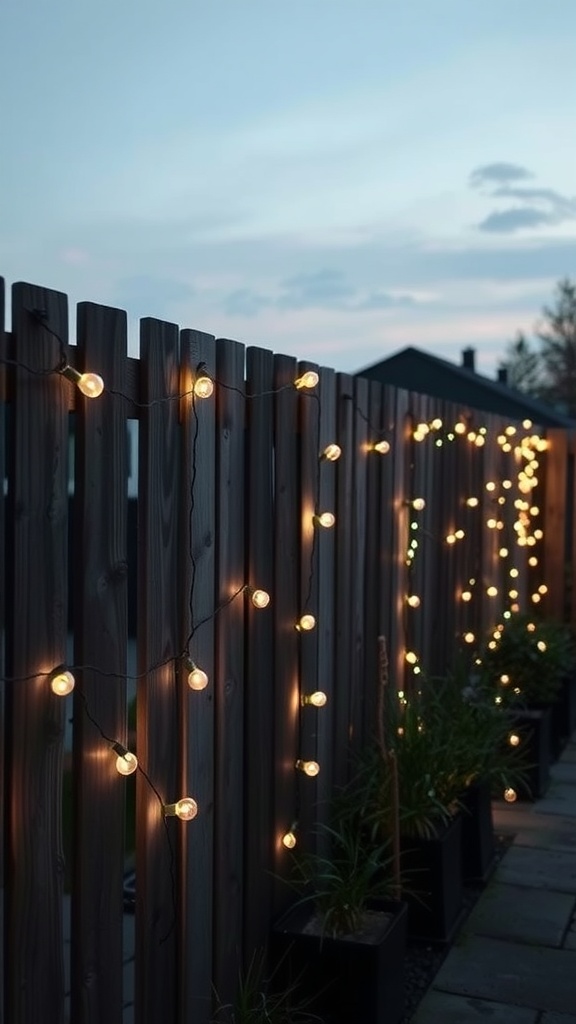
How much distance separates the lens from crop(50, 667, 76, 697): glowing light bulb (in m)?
2.10

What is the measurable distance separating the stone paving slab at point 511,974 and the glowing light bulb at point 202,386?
209cm

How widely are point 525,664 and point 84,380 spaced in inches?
179

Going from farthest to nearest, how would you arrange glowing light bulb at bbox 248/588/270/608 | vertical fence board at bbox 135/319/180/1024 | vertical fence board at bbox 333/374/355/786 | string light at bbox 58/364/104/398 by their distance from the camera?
vertical fence board at bbox 333/374/355/786, glowing light bulb at bbox 248/588/270/608, vertical fence board at bbox 135/319/180/1024, string light at bbox 58/364/104/398

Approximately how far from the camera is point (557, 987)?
3.56 metres

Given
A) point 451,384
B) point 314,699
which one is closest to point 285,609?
point 314,699

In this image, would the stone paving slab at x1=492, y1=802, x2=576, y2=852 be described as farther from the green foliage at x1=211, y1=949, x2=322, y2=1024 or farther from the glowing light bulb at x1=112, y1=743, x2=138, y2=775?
the glowing light bulb at x1=112, y1=743, x2=138, y2=775

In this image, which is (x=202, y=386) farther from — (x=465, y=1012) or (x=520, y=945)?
(x=520, y=945)

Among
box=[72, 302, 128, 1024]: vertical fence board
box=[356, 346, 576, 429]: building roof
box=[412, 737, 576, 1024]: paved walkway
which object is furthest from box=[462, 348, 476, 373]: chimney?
box=[72, 302, 128, 1024]: vertical fence board

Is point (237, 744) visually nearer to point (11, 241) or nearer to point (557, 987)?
point (557, 987)

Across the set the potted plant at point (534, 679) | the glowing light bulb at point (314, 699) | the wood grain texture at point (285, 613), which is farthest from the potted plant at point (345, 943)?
the potted plant at point (534, 679)

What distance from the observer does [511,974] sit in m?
3.66

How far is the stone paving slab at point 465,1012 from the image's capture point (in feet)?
10.9

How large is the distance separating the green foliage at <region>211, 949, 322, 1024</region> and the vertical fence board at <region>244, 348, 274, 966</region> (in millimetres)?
54

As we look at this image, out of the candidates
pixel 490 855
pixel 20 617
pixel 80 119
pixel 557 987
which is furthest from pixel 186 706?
pixel 80 119
